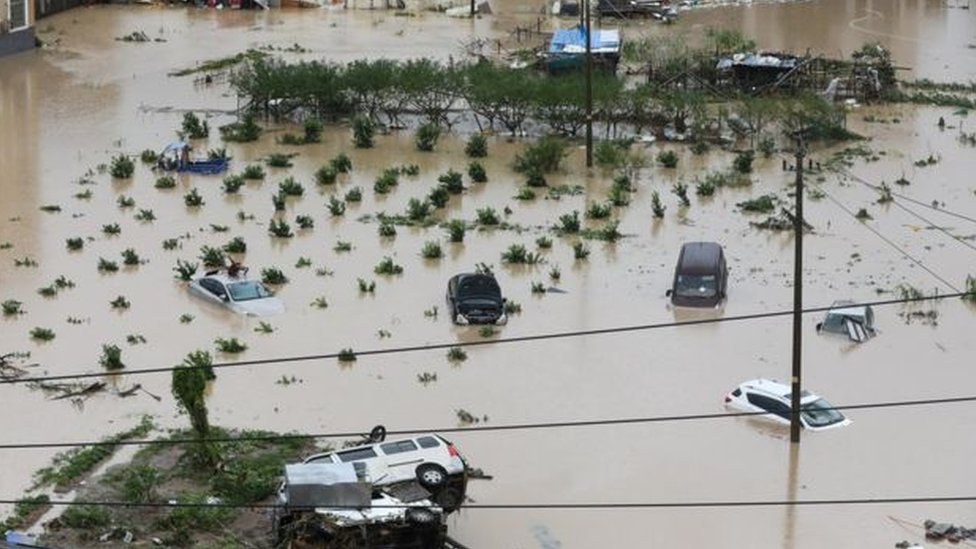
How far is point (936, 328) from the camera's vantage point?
2441 centimetres

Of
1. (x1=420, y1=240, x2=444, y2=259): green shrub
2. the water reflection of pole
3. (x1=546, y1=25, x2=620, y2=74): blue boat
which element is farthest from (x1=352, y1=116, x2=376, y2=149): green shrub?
the water reflection of pole

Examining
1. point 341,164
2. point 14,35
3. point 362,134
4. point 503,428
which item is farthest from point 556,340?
point 14,35

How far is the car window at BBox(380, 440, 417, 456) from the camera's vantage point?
58.1ft

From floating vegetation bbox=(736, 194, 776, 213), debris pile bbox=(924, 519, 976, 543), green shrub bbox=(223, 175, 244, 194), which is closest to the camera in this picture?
debris pile bbox=(924, 519, 976, 543)

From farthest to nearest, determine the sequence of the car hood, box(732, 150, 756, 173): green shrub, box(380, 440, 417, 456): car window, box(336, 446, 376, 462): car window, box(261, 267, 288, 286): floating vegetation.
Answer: box(732, 150, 756, 173): green shrub → box(261, 267, 288, 286): floating vegetation → the car hood → box(380, 440, 417, 456): car window → box(336, 446, 376, 462): car window

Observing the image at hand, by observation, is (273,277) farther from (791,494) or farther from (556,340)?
(791,494)

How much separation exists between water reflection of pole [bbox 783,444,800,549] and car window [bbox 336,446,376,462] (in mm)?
4227

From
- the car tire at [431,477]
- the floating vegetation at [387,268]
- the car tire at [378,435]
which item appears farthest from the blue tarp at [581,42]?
the car tire at [431,477]

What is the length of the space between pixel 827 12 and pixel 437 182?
104 ft

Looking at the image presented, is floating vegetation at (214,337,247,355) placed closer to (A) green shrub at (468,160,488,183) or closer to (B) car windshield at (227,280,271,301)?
(B) car windshield at (227,280,271,301)

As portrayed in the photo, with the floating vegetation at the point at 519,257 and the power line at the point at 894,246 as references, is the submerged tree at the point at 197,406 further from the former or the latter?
the power line at the point at 894,246

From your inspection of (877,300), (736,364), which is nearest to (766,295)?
(877,300)

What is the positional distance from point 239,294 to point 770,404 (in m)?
8.29

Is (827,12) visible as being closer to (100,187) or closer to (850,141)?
(850,141)
